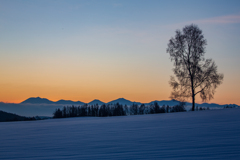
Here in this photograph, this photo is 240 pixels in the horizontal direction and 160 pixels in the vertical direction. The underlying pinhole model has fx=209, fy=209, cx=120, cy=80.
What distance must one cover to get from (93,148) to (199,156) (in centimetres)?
241

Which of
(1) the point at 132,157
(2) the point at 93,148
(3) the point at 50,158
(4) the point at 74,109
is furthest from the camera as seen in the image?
(4) the point at 74,109

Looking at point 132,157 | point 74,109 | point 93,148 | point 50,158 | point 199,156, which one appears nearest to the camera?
point 199,156

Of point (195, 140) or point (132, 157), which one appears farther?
point (195, 140)

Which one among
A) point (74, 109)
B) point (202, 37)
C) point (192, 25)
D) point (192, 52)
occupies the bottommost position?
point (74, 109)

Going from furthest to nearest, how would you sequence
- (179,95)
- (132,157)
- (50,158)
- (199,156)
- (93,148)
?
(179,95)
(93,148)
(50,158)
(132,157)
(199,156)

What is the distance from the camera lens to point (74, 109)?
62.5m

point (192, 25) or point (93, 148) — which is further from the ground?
point (192, 25)

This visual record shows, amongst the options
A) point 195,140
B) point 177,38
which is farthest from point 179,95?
point 195,140

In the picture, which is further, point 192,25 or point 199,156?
point 192,25

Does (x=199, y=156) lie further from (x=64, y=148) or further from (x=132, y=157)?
(x=64, y=148)

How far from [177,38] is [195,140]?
20.4 m

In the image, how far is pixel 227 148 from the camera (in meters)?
4.06

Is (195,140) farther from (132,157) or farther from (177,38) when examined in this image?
(177,38)

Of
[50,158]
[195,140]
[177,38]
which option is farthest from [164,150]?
[177,38]
